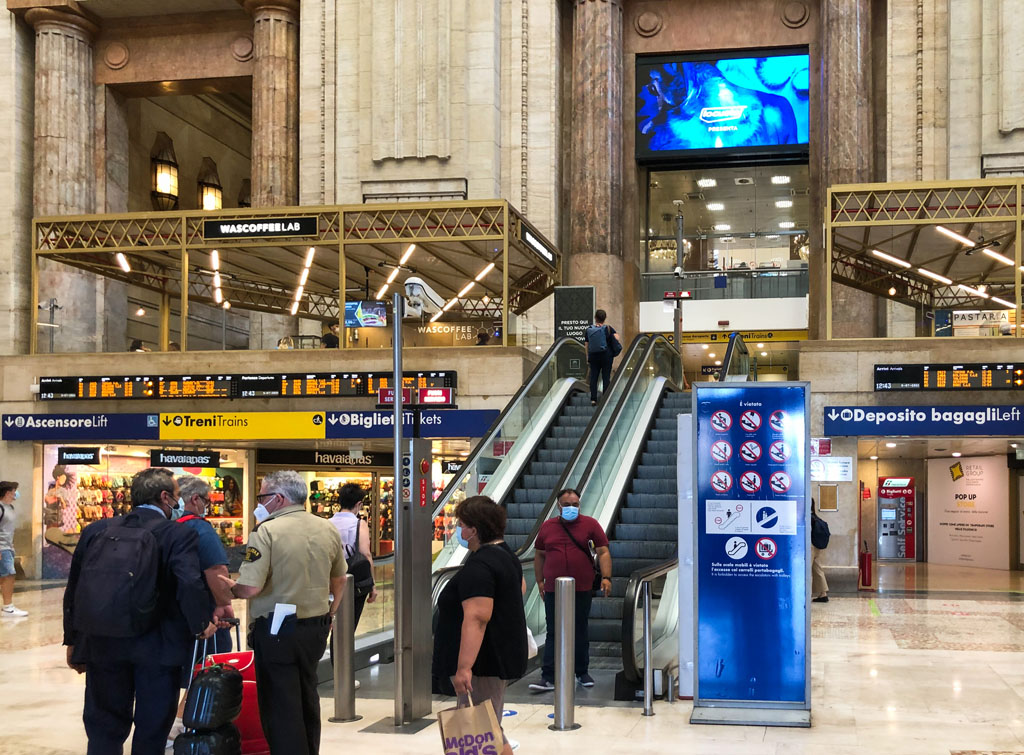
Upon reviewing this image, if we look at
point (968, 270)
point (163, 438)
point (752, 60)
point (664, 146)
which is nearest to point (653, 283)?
point (664, 146)

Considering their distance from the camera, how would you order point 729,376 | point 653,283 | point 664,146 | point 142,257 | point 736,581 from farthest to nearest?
point 653,283, point 664,146, point 142,257, point 729,376, point 736,581

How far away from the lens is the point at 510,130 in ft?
86.6

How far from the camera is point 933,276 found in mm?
25047

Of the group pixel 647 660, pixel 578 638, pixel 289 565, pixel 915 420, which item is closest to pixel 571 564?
pixel 578 638

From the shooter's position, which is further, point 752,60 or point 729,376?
point 752,60

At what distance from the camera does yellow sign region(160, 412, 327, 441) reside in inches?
763

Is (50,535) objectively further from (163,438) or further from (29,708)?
(29,708)

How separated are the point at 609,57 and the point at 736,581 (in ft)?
66.5

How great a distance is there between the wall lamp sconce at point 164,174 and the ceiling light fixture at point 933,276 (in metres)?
19.0

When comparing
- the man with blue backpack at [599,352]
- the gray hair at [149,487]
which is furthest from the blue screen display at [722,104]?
the gray hair at [149,487]

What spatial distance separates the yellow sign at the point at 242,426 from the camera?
63.6ft

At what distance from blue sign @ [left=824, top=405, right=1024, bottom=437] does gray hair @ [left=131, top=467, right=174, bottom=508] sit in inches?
504

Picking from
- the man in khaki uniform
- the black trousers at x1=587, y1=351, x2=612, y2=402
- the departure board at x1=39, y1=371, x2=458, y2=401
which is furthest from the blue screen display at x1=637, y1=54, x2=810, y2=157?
the man in khaki uniform

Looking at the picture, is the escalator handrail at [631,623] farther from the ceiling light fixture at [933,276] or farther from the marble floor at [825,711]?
the ceiling light fixture at [933,276]
